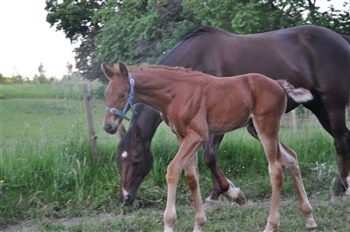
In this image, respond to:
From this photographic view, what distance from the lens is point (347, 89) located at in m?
6.95

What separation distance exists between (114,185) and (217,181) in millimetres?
1263

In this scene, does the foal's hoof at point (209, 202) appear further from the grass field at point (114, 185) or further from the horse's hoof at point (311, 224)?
the horse's hoof at point (311, 224)

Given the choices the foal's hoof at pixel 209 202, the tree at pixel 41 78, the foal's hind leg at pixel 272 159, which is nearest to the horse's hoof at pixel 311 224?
the foal's hind leg at pixel 272 159

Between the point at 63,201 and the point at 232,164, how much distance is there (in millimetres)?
2445

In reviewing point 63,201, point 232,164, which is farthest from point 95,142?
point 232,164

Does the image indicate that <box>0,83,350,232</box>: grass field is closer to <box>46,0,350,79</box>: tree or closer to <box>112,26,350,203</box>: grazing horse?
<box>112,26,350,203</box>: grazing horse

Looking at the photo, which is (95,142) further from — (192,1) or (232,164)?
(192,1)

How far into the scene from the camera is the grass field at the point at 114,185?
17.3ft

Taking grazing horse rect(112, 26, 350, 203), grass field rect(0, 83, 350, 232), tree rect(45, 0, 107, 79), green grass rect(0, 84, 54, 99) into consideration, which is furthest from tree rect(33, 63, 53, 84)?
grazing horse rect(112, 26, 350, 203)

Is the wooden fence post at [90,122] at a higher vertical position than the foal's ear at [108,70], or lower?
lower

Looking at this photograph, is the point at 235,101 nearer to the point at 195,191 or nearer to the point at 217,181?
Result: the point at 195,191

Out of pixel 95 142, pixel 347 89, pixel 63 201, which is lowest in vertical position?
pixel 63 201

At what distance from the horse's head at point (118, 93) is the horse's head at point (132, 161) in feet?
4.62

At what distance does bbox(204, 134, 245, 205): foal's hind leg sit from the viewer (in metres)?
6.01
